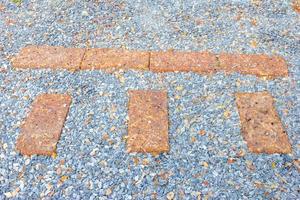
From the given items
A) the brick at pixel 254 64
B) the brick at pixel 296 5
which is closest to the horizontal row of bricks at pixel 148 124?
the brick at pixel 254 64

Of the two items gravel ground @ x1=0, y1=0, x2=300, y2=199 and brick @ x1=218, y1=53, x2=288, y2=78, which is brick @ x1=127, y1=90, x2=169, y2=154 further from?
brick @ x1=218, y1=53, x2=288, y2=78

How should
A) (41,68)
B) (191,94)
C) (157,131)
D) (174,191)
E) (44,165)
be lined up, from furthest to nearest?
(41,68) → (191,94) → (157,131) → (44,165) → (174,191)

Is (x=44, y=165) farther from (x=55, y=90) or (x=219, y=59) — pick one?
(x=219, y=59)

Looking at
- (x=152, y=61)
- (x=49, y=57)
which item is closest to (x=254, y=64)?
(x=152, y=61)

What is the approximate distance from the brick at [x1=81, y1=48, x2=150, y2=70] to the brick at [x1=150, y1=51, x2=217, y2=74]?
0.32 feet

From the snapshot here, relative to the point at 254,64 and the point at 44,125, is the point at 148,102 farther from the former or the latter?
the point at 254,64

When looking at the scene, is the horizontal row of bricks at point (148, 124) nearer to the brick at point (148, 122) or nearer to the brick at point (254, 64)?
the brick at point (148, 122)

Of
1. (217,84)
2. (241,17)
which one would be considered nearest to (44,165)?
(217,84)

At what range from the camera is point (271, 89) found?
10.6ft

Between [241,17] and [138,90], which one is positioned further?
[241,17]

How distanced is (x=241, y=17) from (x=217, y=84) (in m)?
1.26

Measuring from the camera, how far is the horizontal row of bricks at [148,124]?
8.98 ft

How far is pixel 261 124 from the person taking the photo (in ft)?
9.53

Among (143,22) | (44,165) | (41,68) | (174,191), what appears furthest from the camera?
(143,22)
